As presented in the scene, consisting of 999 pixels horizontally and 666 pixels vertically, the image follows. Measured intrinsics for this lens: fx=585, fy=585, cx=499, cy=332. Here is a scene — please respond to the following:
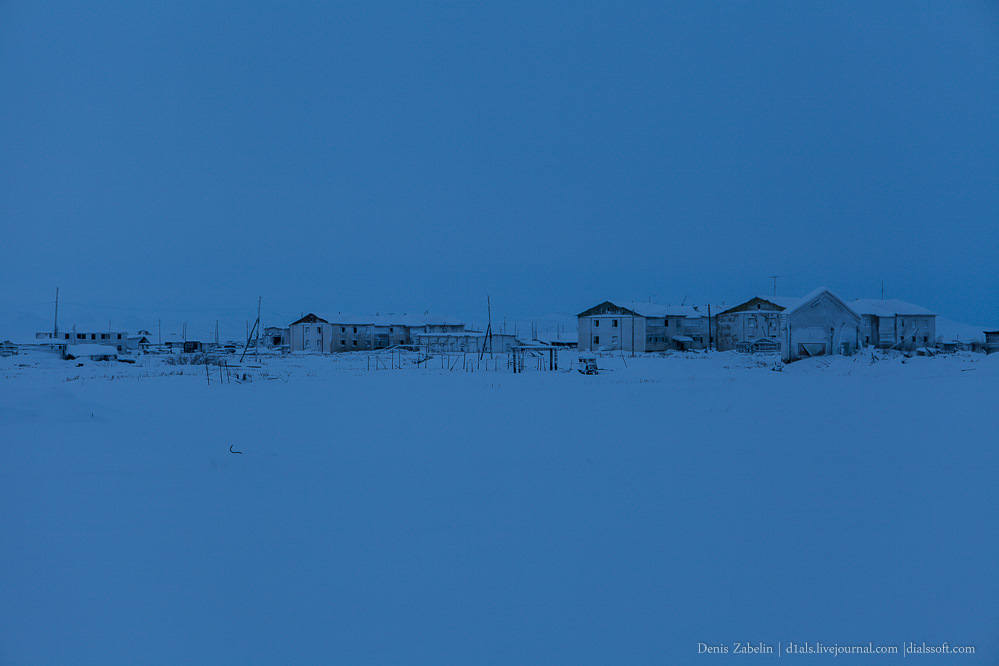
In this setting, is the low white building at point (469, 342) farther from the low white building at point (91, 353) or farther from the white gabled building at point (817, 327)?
the white gabled building at point (817, 327)

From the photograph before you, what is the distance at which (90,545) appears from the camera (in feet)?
16.4

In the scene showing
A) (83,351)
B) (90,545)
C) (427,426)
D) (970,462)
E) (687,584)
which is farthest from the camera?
(83,351)

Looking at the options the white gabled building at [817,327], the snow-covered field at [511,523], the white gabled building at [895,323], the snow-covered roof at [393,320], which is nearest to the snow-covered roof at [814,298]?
the white gabled building at [817,327]

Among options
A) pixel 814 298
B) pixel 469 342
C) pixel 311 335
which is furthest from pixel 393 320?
pixel 814 298

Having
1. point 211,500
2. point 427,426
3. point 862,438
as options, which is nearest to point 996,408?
point 862,438

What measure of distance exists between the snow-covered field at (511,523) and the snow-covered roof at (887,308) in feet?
105

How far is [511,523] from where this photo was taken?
17.6ft

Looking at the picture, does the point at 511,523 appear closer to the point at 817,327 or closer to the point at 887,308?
the point at 817,327

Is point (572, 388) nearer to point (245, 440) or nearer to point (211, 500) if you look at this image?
point (245, 440)

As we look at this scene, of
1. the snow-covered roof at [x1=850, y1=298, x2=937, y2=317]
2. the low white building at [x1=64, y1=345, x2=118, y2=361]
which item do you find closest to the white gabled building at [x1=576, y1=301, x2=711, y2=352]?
the snow-covered roof at [x1=850, y1=298, x2=937, y2=317]

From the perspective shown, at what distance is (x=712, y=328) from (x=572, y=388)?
3648 centimetres

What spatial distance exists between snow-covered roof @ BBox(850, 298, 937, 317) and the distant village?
0.07 meters

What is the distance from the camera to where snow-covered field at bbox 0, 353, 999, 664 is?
161 inches

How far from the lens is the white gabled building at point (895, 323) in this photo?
37.7m
